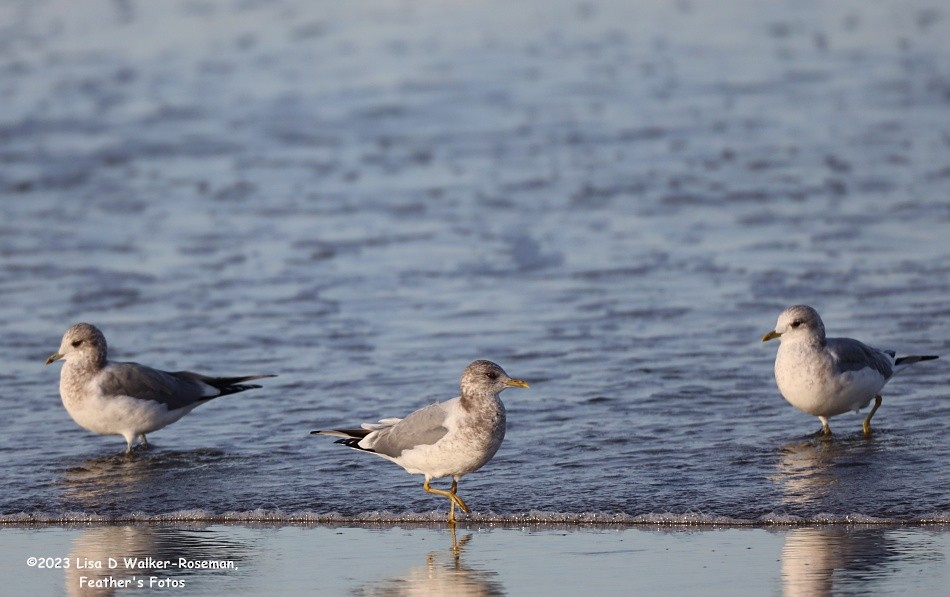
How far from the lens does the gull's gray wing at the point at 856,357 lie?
10.5m

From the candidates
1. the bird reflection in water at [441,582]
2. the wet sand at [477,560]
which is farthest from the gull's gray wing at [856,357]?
the bird reflection in water at [441,582]

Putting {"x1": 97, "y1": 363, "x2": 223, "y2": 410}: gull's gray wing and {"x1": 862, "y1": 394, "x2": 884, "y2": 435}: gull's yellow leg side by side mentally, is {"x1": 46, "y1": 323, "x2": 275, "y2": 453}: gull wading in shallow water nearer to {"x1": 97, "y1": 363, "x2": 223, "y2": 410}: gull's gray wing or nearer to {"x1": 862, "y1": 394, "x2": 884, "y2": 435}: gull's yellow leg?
{"x1": 97, "y1": 363, "x2": 223, "y2": 410}: gull's gray wing

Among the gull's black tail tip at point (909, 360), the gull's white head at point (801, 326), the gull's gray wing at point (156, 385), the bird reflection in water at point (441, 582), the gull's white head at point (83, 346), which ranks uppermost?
the gull's white head at point (83, 346)

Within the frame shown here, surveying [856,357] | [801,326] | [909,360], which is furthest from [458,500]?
[909,360]

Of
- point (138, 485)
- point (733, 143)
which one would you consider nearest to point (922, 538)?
point (138, 485)

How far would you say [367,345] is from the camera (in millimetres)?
13227

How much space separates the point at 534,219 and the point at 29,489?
29.9 ft

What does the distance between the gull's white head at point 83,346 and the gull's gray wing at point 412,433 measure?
2.91 metres

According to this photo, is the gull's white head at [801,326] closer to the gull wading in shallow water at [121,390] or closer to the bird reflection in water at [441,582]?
the bird reflection in water at [441,582]

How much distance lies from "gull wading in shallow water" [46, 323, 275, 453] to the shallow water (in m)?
0.26

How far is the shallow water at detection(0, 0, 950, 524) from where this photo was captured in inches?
384

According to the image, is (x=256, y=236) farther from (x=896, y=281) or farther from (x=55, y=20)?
(x=55, y=20)

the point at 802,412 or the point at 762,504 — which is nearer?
the point at 762,504

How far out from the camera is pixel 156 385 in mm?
10875
